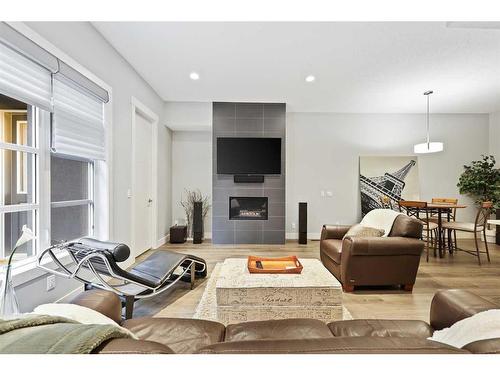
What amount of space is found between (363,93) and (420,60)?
3.91ft

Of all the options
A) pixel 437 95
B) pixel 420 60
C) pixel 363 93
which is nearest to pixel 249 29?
pixel 420 60

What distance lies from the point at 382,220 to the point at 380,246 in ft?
1.99

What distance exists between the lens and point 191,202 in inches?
212

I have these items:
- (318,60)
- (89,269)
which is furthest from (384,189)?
(89,269)

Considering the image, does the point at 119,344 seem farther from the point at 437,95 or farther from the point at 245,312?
the point at 437,95

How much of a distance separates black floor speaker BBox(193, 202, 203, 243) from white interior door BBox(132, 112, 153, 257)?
83cm

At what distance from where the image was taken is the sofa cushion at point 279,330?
1134mm

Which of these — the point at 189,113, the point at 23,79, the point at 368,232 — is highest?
the point at 189,113

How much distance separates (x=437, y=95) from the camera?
4410 mm

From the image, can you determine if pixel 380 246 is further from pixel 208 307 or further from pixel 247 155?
pixel 247 155

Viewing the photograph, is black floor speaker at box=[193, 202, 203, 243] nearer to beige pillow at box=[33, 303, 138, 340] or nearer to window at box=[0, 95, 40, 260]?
window at box=[0, 95, 40, 260]

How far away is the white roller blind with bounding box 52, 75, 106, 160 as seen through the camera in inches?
85.7

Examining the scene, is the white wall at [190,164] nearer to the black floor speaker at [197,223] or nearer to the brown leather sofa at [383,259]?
the black floor speaker at [197,223]

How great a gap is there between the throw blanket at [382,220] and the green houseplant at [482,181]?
348 cm
